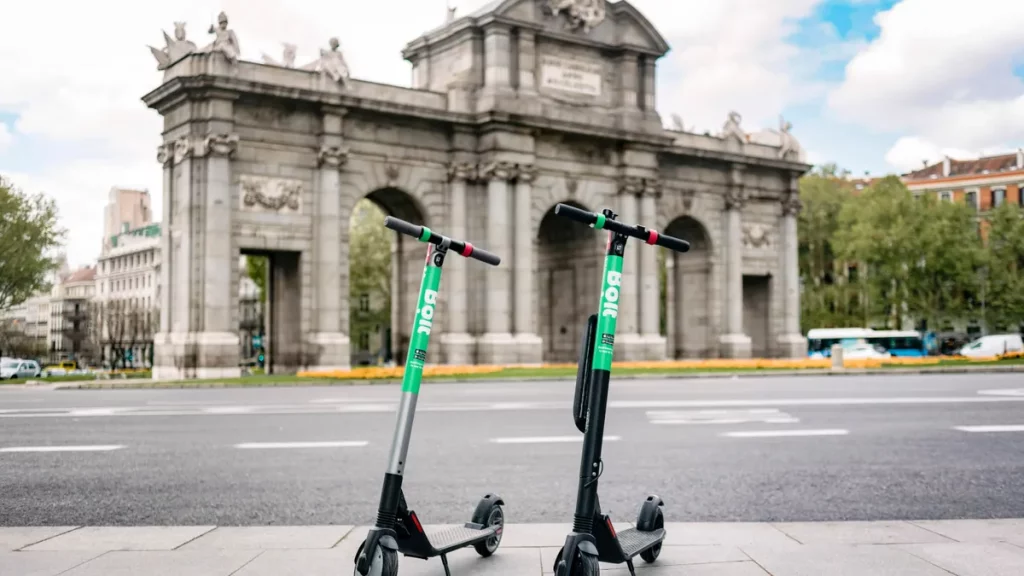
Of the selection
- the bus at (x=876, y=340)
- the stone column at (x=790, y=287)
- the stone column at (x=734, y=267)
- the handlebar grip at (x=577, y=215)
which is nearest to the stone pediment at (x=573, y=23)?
the stone column at (x=734, y=267)

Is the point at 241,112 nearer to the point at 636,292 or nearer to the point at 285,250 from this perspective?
the point at 285,250

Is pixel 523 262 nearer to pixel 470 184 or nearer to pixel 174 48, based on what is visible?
pixel 470 184

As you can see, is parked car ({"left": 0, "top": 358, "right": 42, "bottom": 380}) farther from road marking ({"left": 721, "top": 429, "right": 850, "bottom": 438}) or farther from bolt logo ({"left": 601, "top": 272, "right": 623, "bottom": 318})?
bolt logo ({"left": 601, "top": 272, "right": 623, "bottom": 318})

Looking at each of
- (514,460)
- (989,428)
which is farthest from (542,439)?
(989,428)

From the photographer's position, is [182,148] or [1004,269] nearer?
[182,148]

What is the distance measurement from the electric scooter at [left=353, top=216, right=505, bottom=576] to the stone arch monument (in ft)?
97.0

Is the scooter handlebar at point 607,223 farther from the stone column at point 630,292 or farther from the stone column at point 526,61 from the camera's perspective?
the stone column at point 630,292

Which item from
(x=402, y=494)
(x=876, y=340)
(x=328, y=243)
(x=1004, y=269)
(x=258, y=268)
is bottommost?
(x=402, y=494)

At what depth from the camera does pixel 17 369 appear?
56125 millimetres

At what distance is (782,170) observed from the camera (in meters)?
51.8

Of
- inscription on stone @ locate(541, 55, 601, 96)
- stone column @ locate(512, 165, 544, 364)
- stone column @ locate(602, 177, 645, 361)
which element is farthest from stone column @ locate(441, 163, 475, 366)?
stone column @ locate(602, 177, 645, 361)

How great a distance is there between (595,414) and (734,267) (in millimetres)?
45080

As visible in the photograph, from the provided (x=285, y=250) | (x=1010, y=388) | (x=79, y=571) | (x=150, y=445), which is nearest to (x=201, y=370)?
(x=285, y=250)

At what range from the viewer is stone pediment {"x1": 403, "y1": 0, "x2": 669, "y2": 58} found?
40188 millimetres
